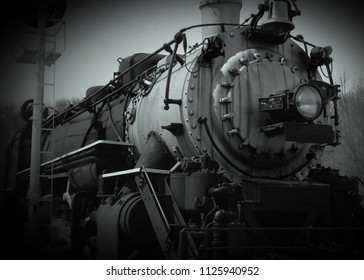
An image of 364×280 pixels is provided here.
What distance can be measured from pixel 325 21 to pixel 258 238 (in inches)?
106

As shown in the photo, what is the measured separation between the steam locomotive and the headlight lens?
0.01 metres

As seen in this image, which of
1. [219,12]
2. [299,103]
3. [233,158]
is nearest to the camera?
[299,103]

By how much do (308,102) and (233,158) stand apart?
921 millimetres

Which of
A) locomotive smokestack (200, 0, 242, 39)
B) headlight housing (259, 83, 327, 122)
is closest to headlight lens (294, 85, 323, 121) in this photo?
headlight housing (259, 83, 327, 122)

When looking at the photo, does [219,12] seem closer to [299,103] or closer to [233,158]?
[299,103]

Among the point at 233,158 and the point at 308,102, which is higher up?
the point at 308,102

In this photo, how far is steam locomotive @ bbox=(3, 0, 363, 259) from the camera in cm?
423

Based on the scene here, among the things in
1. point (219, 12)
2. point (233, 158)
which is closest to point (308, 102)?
point (233, 158)

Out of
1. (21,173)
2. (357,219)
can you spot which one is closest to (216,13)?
(357,219)

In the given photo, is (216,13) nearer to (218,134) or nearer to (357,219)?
(218,134)

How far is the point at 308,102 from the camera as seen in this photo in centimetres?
460

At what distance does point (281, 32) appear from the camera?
16.7 feet

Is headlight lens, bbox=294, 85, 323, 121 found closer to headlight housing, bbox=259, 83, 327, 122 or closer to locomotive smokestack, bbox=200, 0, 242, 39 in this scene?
headlight housing, bbox=259, 83, 327, 122

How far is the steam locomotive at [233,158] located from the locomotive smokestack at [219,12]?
1cm
